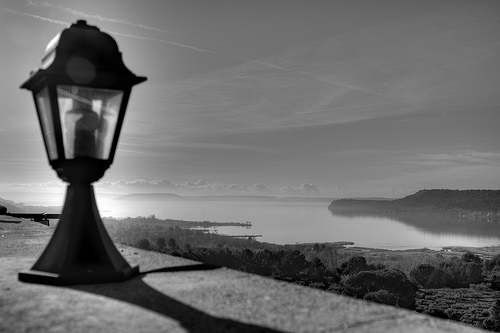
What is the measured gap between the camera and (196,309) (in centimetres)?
358

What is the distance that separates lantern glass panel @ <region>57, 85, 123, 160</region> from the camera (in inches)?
193

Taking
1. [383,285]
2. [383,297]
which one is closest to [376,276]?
[383,285]

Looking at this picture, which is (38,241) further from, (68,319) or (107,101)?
(68,319)

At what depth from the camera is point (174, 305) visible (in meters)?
3.71

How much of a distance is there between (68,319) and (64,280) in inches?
57.0

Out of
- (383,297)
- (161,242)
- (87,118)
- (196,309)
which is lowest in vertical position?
(383,297)

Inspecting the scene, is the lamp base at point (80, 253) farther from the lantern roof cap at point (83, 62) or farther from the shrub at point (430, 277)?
the shrub at point (430, 277)

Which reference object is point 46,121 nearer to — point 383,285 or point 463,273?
point 383,285

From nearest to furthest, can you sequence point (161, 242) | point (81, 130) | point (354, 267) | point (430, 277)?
point (81, 130) < point (161, 242) < point (354, 267) < point (430, 277)

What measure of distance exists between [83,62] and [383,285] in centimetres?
11261

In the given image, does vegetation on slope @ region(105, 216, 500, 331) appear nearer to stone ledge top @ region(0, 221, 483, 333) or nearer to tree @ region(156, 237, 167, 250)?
tree @ region(156, 237, 167, 250)

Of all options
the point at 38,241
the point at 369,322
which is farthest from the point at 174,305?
the point at 38,241

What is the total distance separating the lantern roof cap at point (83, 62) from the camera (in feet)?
15.8

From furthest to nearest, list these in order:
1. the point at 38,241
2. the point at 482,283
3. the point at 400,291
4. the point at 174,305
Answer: the point at 482,283 → the point at 400,291 → the point at 38,241 → the point at 174,305
